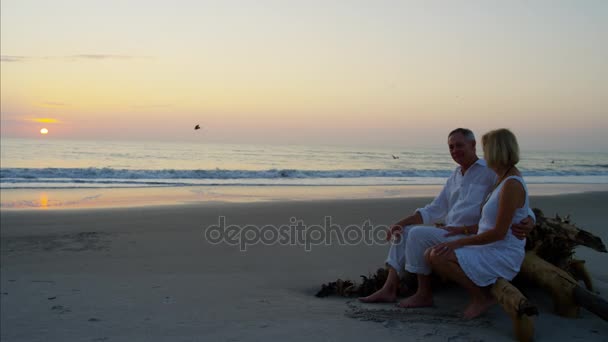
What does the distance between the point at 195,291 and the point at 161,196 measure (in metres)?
10.0

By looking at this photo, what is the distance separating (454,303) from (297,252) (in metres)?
2.95

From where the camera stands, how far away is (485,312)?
3.89m

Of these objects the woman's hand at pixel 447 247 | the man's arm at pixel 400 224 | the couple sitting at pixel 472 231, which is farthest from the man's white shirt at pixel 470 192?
the woman's hand at pixel 447 247

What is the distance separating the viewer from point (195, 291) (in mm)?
5094

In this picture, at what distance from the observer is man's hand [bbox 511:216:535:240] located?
142 inches

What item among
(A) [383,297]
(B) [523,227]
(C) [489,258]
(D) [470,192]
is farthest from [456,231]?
(A) [383,297]

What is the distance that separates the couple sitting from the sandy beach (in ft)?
0.93

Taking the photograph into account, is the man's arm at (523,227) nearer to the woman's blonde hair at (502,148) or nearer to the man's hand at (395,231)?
the woman's blonde hair at (502,148)

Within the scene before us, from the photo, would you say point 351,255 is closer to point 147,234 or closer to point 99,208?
point 147,234

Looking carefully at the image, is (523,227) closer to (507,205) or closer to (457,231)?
(507,205)

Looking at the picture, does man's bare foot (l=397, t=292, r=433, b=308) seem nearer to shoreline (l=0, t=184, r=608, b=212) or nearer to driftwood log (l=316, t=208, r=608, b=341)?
driftwood log (l=316, t=208, r=608, b=341)

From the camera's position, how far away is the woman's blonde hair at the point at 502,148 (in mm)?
3523

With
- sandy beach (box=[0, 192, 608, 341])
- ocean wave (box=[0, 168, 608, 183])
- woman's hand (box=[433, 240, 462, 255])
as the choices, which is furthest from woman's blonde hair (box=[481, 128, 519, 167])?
ocean wave (box=[0, 168, 608, 183])

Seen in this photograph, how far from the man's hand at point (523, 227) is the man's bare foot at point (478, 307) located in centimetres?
57
